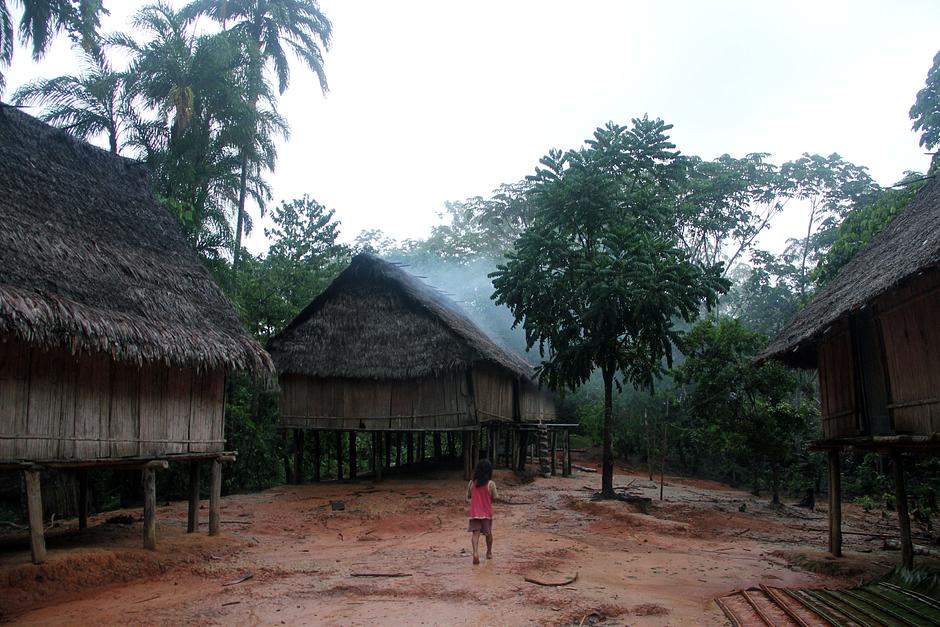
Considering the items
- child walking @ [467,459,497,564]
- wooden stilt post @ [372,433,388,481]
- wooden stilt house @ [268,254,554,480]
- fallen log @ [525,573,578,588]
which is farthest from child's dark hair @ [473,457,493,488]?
wooden stilt post @ [372,433,388,481]

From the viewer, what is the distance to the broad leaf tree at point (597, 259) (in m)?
15.5

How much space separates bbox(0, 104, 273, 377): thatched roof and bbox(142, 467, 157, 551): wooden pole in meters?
1.91

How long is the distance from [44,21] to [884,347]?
18.2 meters

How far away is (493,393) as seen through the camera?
72.9 ft

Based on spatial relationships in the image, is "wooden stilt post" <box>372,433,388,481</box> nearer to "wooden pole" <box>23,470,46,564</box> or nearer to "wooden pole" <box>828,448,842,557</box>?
"wooden pole" <box>23,470,46,564</box>

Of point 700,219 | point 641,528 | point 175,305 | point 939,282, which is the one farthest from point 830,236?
point 175,305

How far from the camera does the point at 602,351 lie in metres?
16.1

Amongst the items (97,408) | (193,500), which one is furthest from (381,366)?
(97,408)

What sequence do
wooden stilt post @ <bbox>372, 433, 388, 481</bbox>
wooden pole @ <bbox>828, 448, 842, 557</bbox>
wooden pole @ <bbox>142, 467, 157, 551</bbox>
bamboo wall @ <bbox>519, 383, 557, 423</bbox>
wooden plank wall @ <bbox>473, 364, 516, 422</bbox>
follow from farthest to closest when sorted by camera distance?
bamboo wall @ <bbox>519, 383, 557, 423</bbox> < wooden stilt post @ <bbox>372, 433, 388, 481</bbox> < wooden plank wall @ <bbox>473, 364, 516, 422</bbox> < wooden pole @ <bbox>828, 448, 842, 557</bbox> < wooden pole @ <bbox>142, 467, 157, 551</bbox>

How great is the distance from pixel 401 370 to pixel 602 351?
6340mm

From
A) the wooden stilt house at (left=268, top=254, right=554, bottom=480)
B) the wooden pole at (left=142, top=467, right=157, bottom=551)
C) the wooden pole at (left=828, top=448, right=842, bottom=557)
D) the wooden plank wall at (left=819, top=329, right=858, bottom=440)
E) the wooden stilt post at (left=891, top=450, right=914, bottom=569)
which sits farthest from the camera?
the wooden stilt house at (left=268, top=254, right=554, bottom=480)

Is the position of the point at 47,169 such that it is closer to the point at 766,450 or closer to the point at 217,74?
the point at 217,74

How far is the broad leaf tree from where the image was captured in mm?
15453

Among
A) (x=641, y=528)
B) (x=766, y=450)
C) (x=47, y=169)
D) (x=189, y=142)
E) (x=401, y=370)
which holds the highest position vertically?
(x=189, y=142)
